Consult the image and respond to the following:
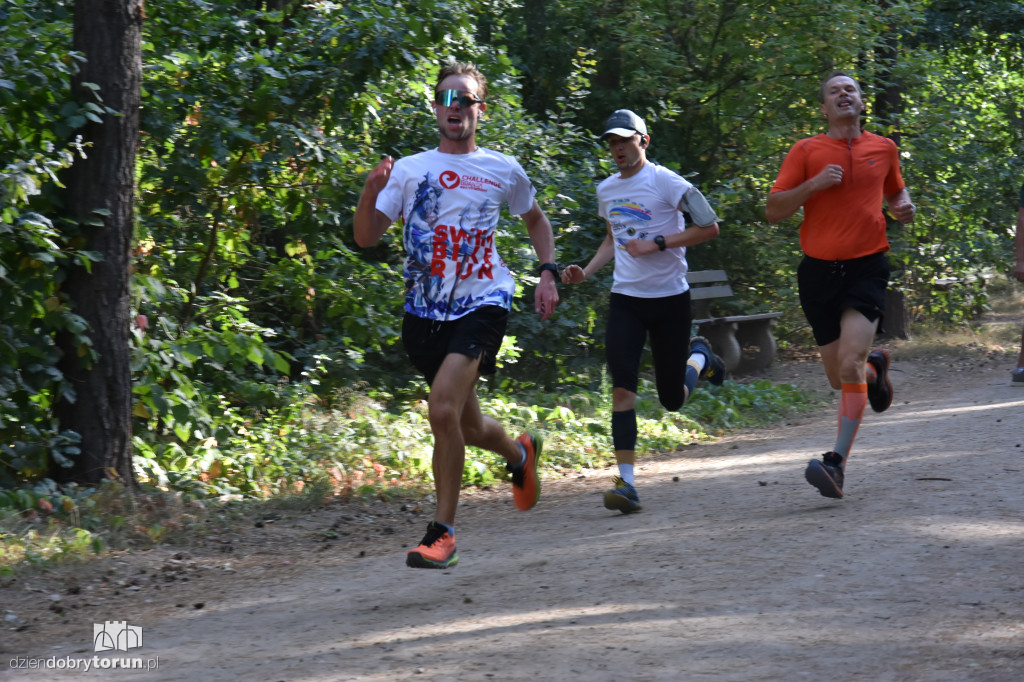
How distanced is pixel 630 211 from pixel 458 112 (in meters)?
1.64

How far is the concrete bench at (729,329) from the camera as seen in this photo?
1366 cm

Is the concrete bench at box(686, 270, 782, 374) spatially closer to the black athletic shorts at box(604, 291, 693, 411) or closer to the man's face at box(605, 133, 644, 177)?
the black athletic shorts at box(604, 291, 693, 411)

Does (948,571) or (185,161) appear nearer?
(948,571)

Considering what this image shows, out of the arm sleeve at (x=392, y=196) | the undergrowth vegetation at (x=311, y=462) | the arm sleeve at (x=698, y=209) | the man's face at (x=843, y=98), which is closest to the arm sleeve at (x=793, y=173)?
the man's face at (x=843, y=98)

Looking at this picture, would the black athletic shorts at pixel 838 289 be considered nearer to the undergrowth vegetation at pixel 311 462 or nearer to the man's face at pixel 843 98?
the man's face at pixel 843 98

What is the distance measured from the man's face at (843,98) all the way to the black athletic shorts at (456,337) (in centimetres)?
227

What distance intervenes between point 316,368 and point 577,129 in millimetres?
5360

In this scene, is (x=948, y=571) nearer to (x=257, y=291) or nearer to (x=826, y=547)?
(x=826, y=547)

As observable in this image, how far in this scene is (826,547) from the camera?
5078 millimetres

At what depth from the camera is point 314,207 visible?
848 centimetres

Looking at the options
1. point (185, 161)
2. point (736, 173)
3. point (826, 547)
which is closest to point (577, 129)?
point (736, 173)

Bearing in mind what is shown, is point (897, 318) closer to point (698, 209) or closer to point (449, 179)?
point (698, 209)

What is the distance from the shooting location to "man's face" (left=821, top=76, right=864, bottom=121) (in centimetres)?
620
